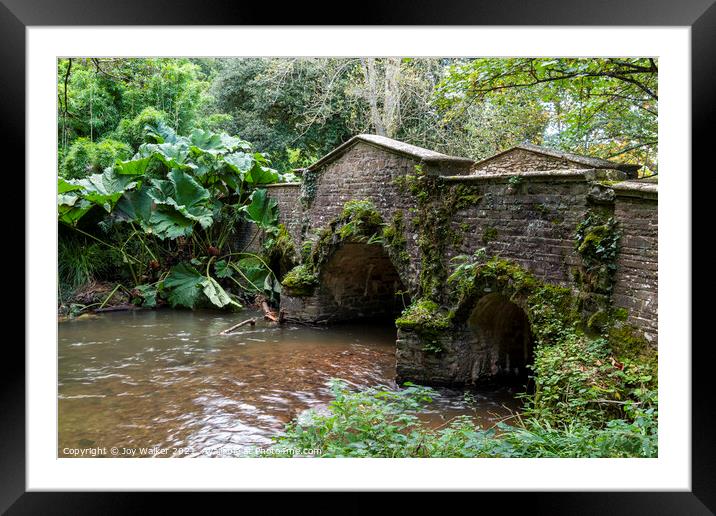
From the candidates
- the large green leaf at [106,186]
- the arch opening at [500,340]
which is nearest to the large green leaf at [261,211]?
the large green leaf at [106,186]

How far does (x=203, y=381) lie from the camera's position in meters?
8.23

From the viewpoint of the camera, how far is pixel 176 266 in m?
13.0

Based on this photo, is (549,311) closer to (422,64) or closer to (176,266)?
(176,266)

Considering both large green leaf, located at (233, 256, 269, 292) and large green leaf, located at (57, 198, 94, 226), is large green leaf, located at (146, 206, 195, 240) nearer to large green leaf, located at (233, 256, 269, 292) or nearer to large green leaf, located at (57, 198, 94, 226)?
large green leaf, located at (57, 198, 94, 226)

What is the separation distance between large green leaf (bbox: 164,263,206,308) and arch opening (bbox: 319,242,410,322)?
3.18m

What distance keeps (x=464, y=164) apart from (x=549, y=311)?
2801 millimetres

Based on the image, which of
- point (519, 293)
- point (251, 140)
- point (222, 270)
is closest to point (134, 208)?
point (222, 270)

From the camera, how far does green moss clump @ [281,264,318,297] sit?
37.9 ft

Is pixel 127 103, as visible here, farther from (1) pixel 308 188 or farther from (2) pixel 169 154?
(1) pixel 308 188

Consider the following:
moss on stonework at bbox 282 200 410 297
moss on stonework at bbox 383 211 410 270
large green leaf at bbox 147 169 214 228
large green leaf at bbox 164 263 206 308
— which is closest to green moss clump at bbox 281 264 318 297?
moss on stonework at bbox 282 200 410 297
